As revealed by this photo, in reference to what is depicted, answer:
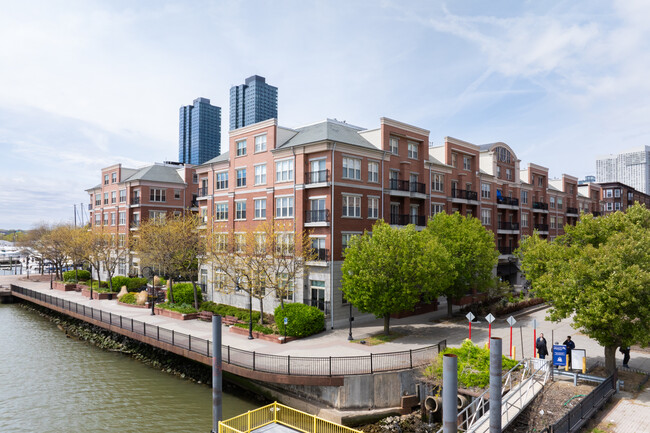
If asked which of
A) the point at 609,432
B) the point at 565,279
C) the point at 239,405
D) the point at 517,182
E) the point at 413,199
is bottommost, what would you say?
the point at 239,405

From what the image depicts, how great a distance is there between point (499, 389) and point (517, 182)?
53351mm

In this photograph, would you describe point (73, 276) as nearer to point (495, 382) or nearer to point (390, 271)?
point (390, 271)

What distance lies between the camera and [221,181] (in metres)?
44.5

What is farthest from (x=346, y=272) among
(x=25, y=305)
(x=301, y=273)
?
(x=25, y=305)

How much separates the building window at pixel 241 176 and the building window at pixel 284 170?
16.5ft

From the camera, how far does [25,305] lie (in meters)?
54.4

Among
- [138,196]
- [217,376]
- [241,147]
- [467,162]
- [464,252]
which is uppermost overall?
[241,147]

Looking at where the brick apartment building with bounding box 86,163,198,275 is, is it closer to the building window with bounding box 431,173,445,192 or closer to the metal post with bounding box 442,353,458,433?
the building window with bounding box 431,173,445,192

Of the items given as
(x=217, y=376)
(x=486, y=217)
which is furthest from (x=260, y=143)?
(x=486, y=217)

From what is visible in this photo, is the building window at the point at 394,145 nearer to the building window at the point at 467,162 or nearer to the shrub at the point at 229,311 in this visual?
the building window at the point at 467,162

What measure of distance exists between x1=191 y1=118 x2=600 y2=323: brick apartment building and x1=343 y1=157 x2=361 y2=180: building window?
85 millimetres

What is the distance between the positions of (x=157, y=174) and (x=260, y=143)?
27.5 metres

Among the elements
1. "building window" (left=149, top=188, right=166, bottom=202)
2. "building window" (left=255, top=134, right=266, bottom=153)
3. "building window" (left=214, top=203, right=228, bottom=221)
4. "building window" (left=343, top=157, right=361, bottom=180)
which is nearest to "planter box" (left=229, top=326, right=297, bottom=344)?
"building window" (left=343, top=157, right=361, bottom=180)

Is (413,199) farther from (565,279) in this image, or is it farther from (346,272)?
(565,279)
